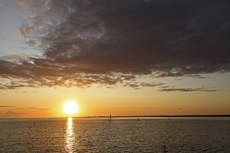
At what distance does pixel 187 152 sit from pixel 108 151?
680 inches

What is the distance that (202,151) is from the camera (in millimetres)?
42250

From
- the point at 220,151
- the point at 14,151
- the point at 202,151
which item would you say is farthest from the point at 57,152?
the point at 220,151

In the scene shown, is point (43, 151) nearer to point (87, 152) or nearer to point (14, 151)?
point (14, 151)

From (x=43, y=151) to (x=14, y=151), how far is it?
22.7 feet

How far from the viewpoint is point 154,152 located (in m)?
41.8

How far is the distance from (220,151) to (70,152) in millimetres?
33351

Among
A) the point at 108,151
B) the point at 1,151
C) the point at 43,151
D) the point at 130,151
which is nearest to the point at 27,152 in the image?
the point at 43,151

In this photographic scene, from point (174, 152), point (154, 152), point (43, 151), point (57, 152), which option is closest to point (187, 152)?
point (174, 152)

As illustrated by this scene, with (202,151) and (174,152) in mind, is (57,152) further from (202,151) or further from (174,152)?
(202,151)

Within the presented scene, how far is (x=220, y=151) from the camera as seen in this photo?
4209cm

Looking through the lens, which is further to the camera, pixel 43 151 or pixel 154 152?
pixel 43 151

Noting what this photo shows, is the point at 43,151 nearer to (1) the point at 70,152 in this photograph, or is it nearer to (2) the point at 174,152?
(1) the point at 70,152

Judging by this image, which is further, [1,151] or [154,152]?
[1,151]

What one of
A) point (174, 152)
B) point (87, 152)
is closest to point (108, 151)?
point (87, 152)
